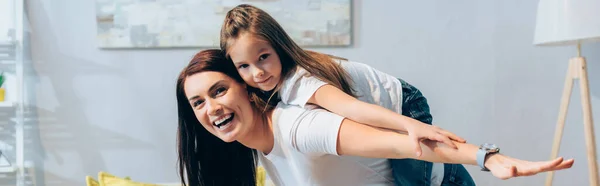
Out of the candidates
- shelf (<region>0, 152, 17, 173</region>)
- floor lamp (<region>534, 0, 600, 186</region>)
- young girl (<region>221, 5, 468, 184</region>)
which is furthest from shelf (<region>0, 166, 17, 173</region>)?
floor lamp (<region>534, 0, 600, 186</region>)

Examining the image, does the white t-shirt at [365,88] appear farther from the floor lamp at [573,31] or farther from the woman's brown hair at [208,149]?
the floor lamp at [573,31]

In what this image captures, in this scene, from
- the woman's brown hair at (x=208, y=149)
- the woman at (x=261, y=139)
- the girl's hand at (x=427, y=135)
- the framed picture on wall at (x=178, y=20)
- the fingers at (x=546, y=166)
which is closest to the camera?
the fingers at (x=546, y=166)

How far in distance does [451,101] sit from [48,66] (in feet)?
5.33

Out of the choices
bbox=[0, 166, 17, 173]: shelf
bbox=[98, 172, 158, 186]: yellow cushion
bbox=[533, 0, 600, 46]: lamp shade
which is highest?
bbox=[533, 0, 600, 46]: lamp shade

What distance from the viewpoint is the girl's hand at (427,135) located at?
881 mm

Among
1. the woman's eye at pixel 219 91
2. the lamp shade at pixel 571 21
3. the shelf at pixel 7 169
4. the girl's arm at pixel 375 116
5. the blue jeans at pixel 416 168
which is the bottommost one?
the shelf at pixel 7 169

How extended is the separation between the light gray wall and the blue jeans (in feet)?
3.10

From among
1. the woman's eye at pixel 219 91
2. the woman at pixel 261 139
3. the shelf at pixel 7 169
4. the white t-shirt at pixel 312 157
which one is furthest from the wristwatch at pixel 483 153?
the shelf at pixel 7 169

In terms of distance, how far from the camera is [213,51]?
52.0 inches

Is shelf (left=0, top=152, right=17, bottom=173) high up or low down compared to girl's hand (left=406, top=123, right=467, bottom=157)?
down

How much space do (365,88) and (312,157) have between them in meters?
0.21

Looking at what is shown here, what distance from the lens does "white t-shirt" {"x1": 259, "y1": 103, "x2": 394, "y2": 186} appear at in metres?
1.09

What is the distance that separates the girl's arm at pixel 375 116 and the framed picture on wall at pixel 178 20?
1.11 metres

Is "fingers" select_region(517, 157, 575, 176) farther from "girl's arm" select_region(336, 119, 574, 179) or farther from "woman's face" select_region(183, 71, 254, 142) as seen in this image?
"woman's face" select_region(183, 71, 254, 142)
